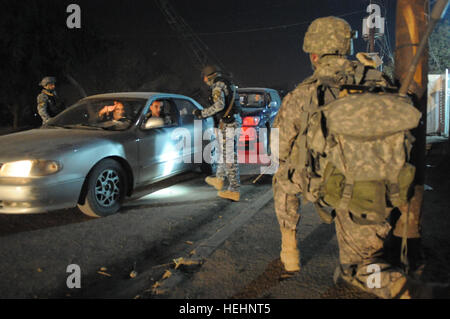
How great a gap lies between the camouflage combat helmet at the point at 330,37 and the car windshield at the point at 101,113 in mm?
3214

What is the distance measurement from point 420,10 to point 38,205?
13.3 feet

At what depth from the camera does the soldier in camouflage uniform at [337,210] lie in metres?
2.65

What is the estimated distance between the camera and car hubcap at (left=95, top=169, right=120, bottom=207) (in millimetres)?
4938

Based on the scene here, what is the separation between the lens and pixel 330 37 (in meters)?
3.01

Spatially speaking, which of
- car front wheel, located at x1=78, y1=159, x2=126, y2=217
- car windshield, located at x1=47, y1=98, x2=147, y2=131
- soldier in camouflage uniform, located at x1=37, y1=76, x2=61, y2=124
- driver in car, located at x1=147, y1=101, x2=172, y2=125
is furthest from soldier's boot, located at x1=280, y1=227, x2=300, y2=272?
soldier in camouflage uniform, located at x1=37, y1=76, x2=61, y2=124

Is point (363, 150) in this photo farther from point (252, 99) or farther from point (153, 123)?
point (252, 99)

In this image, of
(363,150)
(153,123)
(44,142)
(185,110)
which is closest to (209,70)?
(153,123)

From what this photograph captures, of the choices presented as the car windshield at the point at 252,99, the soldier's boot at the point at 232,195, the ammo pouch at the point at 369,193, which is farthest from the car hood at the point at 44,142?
the car windshield at the point at 252,99

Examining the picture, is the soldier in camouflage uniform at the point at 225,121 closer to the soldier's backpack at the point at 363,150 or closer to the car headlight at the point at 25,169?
the car headlight at the point at 25,169

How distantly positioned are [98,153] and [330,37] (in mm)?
3058

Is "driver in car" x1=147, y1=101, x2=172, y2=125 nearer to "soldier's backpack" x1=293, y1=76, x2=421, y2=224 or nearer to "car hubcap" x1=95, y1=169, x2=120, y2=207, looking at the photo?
"car hubcap" x1=95, y1=169, x2=120, y2=207
